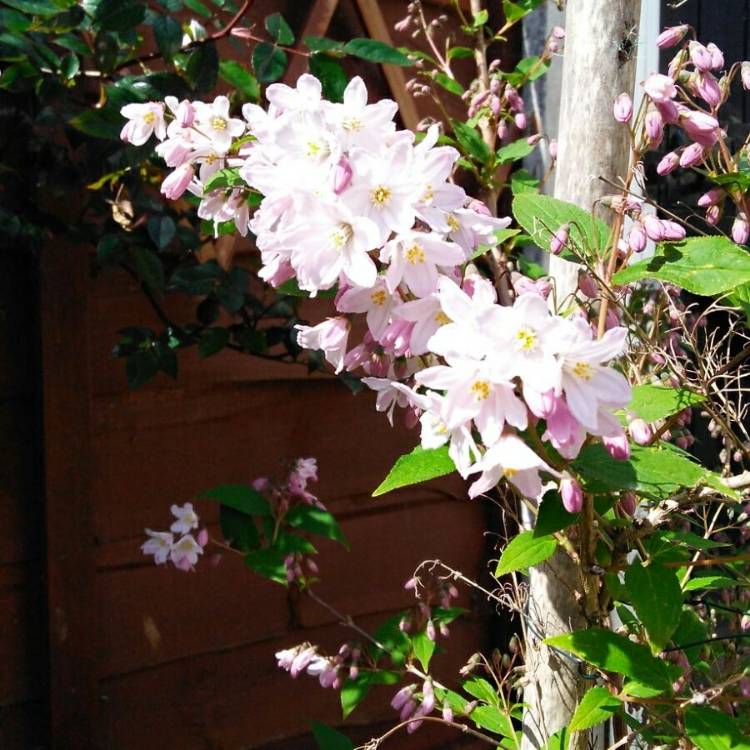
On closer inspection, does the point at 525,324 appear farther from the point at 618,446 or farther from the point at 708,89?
the point at 708,89

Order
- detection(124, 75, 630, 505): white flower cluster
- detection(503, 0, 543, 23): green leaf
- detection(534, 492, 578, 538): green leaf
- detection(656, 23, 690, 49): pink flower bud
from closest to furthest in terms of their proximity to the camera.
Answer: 1. detection(124, 75, 630, 505): white flower cluster
2. detection(534, 492, 578, 538): green leaf
3. detection(656, 23, 690, 49): pink flower bud
4. detection(503, 0, 543, 23): green leaf

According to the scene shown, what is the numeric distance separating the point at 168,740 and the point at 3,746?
302 mm

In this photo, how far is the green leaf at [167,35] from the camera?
1271mm

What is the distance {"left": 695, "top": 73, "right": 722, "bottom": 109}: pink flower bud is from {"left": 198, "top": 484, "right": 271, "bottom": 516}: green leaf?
0.88 m

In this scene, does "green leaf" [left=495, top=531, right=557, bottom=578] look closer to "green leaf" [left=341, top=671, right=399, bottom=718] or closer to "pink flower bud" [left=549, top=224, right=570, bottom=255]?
"pink flower bud" [left=549, top=224, right=570, bottom=255]

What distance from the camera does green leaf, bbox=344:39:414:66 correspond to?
4.46 ft

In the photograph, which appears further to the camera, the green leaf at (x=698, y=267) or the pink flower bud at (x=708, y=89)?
the pink flower bud at (x=708, y=89)

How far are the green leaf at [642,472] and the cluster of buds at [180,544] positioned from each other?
990 millimetres

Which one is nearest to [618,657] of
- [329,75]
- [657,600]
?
[657,600]

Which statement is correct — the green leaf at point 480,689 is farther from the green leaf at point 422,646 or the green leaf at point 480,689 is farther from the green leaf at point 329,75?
the green leaf at point 329,75

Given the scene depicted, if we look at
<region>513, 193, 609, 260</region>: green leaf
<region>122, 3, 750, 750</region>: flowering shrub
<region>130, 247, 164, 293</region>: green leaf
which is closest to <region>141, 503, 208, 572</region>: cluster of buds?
<region>130, 247, 164, 293</region>: green leaf

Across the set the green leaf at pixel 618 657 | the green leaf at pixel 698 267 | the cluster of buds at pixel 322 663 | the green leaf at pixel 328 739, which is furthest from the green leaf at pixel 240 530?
the green leaf at pixel 698 267

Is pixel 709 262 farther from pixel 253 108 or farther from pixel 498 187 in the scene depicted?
pixel 498 187

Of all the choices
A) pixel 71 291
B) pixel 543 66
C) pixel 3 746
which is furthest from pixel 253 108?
pixel 3 746
